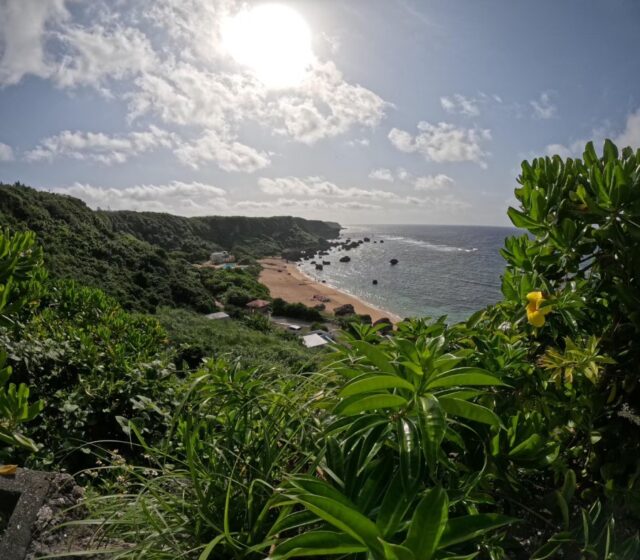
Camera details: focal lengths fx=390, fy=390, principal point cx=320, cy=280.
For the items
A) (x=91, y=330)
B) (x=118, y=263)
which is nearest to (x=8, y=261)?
(x=91, y=330)

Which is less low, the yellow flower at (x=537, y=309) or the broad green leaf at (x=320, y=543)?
the yellow flower at (x=537, y=309)

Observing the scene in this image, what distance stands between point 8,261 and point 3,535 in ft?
3.93

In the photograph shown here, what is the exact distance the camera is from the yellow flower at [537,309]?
38.3 inches

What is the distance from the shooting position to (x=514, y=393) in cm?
91

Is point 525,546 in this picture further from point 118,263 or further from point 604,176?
point 118,263

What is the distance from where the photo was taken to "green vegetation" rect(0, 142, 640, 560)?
0.62 m

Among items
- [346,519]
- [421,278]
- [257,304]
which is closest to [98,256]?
[257,304]

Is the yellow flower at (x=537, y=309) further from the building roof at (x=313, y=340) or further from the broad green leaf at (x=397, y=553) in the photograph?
the building roof at (x=313, y=340)

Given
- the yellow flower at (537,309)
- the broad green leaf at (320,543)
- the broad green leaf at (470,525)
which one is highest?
the yellow flower at (537,309)

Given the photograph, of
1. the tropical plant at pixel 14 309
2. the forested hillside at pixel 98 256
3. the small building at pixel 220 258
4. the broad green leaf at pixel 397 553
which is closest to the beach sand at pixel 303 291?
the small building at pixel 220 258

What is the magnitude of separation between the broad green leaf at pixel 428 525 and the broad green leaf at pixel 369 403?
0.44ft

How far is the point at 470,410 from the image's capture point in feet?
2.08

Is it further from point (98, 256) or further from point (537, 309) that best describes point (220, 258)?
point (537, 309)

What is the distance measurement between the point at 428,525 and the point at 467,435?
1.15 ft
